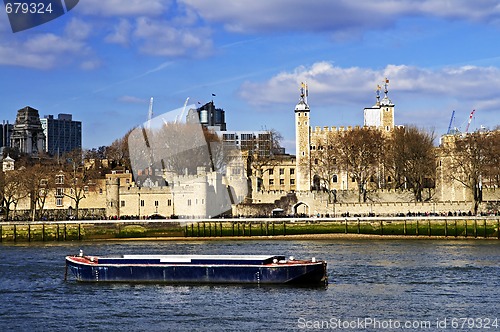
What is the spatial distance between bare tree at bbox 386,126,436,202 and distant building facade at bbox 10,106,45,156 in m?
82.4

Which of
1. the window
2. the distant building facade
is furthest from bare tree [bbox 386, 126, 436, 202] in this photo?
the distant building facade

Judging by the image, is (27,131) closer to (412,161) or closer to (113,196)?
(113,196)

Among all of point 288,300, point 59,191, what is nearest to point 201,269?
point 288,300

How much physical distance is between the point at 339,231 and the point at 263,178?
120 ft

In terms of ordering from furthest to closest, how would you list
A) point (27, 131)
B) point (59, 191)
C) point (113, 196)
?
point (27, 131)
point (59, 191)
point (113, 196)

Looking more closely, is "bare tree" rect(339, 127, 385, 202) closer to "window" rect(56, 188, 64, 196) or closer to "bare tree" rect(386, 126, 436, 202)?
"bare tree" rect(386, 126, 436, 202)

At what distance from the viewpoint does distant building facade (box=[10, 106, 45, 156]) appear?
172875mm

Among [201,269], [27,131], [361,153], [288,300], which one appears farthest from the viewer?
[27,131]

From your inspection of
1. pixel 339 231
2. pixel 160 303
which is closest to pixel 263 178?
pixel 339 231

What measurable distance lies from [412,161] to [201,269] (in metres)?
56.7

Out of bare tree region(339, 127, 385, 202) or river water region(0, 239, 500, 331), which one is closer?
river water region(0, 239, 500, 331)

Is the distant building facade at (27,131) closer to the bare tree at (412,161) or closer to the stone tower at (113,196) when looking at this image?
the stone tower at (113,196)

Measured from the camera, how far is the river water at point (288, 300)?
38.8 m

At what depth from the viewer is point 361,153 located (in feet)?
346
